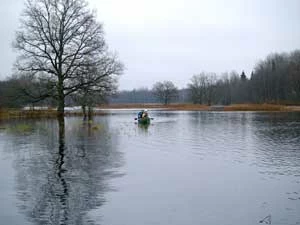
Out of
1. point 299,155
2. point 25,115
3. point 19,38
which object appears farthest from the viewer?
point 25,115

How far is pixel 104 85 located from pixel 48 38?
24.4 feet

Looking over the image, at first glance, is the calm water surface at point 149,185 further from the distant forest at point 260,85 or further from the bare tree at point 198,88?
the bare tree at point 198,88

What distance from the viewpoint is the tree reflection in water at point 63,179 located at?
805 cm

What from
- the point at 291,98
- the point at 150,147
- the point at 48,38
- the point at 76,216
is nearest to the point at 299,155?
the point at 150,147

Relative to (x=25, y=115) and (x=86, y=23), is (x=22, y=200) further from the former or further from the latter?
(x=25, y=115)

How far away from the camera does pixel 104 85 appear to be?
128 ft

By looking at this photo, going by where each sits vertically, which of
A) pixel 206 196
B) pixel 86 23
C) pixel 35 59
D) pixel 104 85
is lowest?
pixel 206 196

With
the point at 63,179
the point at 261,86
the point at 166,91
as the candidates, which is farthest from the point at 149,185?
the point at 166,91

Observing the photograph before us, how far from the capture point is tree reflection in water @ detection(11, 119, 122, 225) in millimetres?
8055

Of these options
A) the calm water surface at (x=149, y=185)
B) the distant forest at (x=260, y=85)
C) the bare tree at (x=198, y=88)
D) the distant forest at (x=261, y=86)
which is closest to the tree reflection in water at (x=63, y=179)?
the calm water surface at (x=149, y=185)

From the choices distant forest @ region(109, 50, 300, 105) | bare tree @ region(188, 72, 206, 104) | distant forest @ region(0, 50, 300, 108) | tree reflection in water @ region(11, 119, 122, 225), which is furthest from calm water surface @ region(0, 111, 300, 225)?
bare tree @ region(188, 72, 206, 104)

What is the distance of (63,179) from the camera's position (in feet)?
36.8

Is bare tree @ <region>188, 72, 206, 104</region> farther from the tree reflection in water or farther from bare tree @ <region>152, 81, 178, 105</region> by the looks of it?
the tree reflection in water

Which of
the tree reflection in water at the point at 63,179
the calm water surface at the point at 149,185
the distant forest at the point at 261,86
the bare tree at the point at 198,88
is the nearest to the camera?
the calm water surface at the point at 149,185
